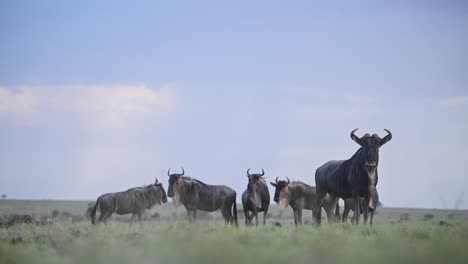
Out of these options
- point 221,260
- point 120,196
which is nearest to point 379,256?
point 221,260

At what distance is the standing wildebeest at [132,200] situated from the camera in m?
32.2

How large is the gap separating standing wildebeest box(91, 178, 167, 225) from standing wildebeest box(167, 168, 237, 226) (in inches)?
180

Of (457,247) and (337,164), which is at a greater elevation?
(337,164)

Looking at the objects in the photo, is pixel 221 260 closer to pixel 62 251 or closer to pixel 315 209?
pixel 62 251

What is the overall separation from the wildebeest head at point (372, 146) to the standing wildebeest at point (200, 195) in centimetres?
890

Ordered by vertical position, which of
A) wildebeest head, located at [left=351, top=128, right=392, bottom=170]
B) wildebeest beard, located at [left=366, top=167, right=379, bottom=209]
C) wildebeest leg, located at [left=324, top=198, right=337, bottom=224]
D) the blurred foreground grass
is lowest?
the blurred foreground grass

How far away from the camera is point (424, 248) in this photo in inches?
444

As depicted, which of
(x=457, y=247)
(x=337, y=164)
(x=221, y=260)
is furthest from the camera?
(x=337, y=164)

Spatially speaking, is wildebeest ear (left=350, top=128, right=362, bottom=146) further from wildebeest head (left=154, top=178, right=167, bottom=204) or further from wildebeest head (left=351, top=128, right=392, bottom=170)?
wildebeest head (left=154, top=178, right=167, bottom=204)

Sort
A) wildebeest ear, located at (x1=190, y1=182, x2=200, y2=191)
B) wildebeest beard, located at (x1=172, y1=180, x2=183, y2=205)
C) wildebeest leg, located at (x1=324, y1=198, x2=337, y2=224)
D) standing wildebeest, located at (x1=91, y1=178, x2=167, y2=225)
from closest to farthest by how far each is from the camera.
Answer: wildebeest leg, located at (x1=324, y1=198, x2=337, y2=224) < wildebeest beard, located at (x1=172, y1=180, x2=183, y2=205) < wildebeest ear, located at (x1=190, y1=182, x2=200, y2=191) < standing wildebeest, located at (x1=91, y1=178, x2=167, y2=225)

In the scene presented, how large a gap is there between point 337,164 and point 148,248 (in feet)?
38.3

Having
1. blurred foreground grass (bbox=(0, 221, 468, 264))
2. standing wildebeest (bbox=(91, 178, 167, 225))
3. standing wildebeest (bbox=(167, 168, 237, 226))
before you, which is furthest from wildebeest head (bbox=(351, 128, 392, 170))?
standing wildebeest (bbox=(91, 178, 167, 225))

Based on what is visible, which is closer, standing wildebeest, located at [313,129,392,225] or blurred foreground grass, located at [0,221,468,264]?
blurred foreground grass, located at [0,221,468,264]

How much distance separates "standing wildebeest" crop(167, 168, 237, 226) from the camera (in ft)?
92.2
